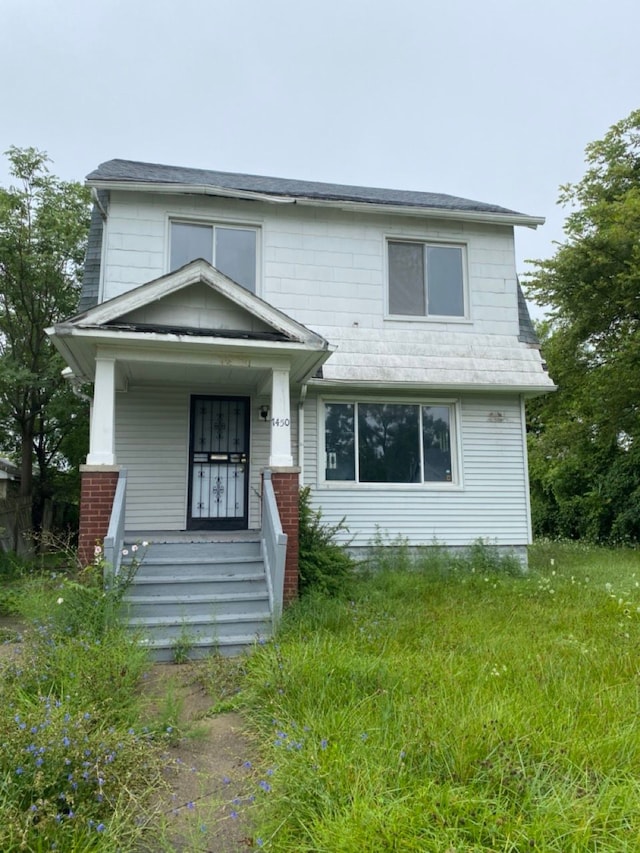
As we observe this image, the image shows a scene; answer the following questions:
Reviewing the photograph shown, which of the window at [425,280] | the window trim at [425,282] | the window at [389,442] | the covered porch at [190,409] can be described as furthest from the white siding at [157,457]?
the window at [425,280]

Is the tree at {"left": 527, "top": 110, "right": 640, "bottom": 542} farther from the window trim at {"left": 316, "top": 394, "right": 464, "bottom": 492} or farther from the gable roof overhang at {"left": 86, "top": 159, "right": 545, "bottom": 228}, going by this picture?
the window trim at {"left": 316, "top": 394, "right": 464, "bottom": 492}

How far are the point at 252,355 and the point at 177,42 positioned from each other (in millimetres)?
13948

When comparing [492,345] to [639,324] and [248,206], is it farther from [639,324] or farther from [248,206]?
[639,324]

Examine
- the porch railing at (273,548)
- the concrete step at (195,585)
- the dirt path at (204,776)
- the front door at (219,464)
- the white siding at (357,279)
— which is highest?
the white siding at (357,279)

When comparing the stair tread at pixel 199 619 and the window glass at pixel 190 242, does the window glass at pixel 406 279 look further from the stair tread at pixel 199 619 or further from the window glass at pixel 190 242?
the stair tread at pixel 199 619

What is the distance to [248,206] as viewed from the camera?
8.86 m

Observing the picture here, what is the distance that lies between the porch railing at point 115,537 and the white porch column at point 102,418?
0.30m

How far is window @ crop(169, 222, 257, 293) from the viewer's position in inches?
340

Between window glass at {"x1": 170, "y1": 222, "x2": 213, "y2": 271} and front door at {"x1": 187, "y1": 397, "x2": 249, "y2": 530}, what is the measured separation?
2257 mm

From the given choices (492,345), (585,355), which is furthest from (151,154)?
(492,345)

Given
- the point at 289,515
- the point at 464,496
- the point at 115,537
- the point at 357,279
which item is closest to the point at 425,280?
the point at 357,279

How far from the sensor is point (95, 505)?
6031mm

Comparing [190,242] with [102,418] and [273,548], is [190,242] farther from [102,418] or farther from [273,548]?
[273,548]

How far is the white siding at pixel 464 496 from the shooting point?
8.68m
